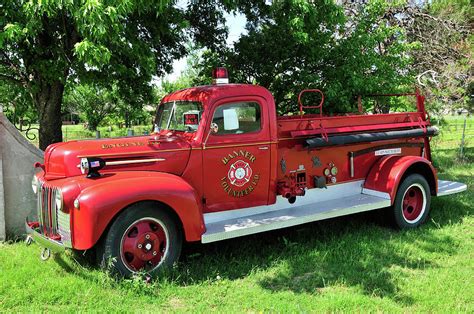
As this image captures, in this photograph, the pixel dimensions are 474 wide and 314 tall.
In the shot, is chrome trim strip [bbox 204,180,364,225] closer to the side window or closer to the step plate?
the side window

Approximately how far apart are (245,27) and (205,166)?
544 centimetres

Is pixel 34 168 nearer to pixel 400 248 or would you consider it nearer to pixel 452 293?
pixel 400 248

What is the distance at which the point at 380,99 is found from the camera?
1082cm

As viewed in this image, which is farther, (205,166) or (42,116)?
(42,116)

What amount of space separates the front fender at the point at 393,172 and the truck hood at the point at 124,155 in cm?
287

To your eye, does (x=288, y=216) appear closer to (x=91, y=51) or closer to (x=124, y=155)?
(x=124, y=155)

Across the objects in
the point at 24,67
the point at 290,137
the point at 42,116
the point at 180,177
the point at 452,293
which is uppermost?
the point at 24,67

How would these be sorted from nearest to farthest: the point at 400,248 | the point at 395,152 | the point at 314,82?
the point at 400,248 → the point at 395,152 → the point at 314,82

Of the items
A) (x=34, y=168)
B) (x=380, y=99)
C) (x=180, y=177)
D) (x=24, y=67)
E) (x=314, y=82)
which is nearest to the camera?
(x=180, y=177)

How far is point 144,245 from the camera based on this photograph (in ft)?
14.9

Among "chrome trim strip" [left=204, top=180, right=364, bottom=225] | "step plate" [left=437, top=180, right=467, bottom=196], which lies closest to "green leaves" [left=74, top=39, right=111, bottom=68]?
"chrome trim strip" [left=204, top=180, right=364, bottom=225]

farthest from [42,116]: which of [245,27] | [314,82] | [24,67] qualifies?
[314,82]

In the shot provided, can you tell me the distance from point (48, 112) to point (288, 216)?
5.05m

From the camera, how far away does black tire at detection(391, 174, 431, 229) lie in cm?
633
